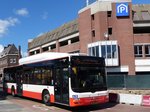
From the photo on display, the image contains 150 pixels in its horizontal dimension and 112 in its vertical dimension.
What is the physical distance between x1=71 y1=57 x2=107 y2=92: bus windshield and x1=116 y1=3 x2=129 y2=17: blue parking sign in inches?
1216

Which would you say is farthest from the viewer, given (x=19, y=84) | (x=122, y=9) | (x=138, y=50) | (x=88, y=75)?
(x=138, y=50)

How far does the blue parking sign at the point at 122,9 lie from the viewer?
4666 cm

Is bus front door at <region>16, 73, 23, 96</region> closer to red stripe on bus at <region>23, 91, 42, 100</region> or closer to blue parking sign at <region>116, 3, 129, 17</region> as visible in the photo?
red stripe on bus at <region>23, 91, 42, 100</region>

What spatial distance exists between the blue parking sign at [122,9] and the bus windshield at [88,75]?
101ft

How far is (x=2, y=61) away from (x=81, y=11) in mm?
69186

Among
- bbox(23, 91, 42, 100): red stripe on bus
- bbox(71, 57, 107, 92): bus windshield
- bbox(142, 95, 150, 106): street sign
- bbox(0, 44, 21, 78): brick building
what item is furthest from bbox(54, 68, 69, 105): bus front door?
bbox(0, 44, 21, 78): brick building

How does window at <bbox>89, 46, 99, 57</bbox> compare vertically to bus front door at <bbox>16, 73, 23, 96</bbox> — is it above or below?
above

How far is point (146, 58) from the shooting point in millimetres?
46656

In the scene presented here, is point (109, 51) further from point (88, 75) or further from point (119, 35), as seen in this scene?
point (88, 75)

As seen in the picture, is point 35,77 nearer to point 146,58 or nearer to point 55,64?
point 55,64

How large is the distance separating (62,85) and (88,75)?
157 centimetres

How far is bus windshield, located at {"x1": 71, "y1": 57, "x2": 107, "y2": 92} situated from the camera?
1558 cm

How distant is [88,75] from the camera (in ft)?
52.6

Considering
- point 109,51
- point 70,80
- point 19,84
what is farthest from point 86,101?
point 109,51
